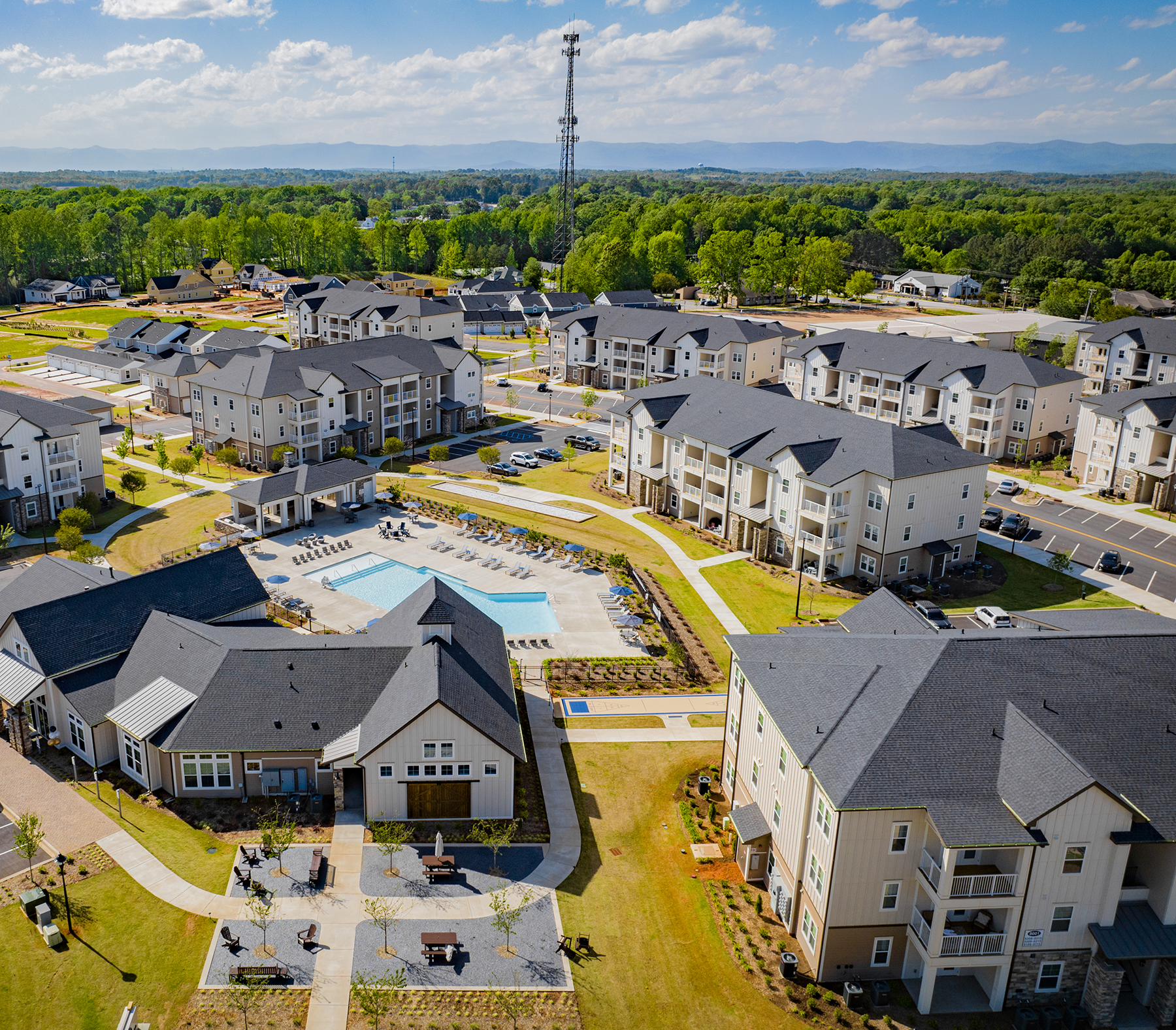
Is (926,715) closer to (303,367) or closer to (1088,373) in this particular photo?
(303,367)

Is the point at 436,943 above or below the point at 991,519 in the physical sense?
below

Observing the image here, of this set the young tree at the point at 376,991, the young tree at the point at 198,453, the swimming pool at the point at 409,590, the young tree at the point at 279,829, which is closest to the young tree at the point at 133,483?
the young tree at the point at 198,453

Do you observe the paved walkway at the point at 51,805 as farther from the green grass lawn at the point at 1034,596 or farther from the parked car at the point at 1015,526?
the parked car at the point at 1015,526

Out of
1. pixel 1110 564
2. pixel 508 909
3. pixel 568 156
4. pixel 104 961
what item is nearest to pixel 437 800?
pixel 508 909

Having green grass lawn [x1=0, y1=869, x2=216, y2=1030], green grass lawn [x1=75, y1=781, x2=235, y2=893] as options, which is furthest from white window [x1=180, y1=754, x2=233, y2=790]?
green grass lawn [x1=0, y1=869, x2=216, y2=1030]

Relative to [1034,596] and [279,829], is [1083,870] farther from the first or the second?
[1034,596]

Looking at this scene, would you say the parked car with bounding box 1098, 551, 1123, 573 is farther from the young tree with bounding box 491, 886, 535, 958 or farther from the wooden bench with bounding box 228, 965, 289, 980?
the wooden bench with bounding box 228, 965, 289, 980
